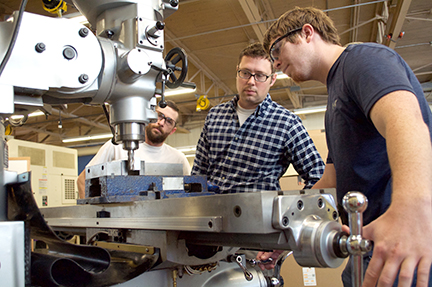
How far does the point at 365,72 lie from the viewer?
821 mm

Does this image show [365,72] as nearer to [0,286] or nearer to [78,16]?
[0,286]

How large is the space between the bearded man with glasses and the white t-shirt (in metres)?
0.71

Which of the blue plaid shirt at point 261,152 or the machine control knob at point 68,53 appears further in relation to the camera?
the blue plaid shirt at point 261,152

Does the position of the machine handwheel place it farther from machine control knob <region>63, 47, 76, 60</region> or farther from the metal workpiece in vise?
the metal workpiece in vise

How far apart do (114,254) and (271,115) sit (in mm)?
1054

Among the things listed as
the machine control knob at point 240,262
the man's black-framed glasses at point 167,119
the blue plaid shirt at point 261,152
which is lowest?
the machine control knob at point 240,262

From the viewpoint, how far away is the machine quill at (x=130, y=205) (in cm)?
61

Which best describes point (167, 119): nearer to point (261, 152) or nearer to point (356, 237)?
point (261, 152)

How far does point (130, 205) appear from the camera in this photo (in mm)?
917

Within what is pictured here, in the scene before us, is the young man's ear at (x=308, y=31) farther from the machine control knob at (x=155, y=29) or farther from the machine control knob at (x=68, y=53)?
the machine control knob at (x=68, y=53)

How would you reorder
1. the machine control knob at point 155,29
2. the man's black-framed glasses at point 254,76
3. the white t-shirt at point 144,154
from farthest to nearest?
the white t-shirt at point 144,154 → the man's black-framed glasses at point 254,76 → the machine control knob at point 155,29

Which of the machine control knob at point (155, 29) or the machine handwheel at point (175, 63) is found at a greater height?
the machine control knob at point (155, 29)

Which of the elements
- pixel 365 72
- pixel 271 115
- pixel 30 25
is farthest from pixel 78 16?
pixel 365 72

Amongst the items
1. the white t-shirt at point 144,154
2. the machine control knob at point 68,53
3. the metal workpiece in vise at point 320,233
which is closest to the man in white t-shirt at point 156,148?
the white t-shirt at point 144,154
